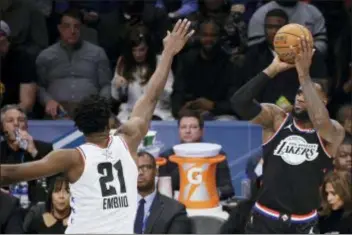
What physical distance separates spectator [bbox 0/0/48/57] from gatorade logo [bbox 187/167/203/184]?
8.21 feet

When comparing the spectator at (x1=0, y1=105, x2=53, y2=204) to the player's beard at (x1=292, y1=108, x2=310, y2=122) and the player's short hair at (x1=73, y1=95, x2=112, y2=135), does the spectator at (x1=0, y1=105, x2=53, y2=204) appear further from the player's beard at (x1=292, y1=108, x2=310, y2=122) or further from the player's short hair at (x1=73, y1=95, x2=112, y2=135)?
the player's short hair at (x1=73, y1=95, x2=112, y2=135)

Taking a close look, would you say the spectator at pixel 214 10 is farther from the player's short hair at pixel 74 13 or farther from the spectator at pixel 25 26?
the spectator at pixel 25 26

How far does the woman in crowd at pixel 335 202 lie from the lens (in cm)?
886

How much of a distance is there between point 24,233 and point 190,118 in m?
1.86

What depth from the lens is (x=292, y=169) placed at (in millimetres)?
8352

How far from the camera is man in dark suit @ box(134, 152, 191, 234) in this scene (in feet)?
28.9

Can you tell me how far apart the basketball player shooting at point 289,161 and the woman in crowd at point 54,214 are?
1.59 metres

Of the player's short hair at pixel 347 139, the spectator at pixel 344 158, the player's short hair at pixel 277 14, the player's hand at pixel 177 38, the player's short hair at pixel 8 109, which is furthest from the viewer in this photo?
the player's short hair at pixel 277 14

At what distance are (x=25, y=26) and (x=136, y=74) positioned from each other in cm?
133

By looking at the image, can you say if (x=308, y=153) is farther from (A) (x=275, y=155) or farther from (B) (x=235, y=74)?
(B) (x=235, y=74)

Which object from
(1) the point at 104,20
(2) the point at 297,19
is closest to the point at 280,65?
(2) the point at 297,19

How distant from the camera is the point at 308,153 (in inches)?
330

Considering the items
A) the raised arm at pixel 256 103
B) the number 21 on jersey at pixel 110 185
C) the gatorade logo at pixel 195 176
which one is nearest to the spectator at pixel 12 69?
the gatorade logo at pixel 195 176

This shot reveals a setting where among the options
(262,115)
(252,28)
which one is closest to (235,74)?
(252,28)
